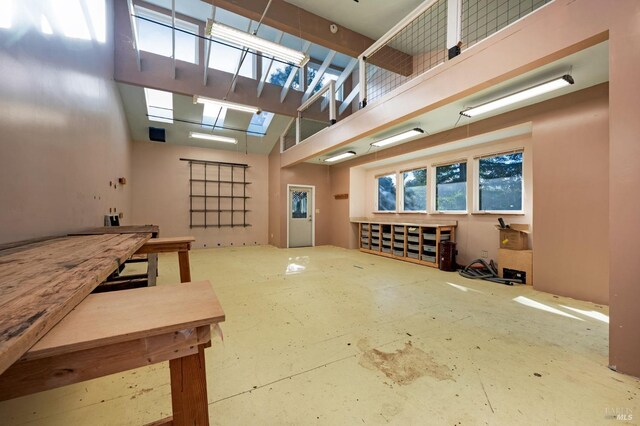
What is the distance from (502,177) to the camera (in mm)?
4355

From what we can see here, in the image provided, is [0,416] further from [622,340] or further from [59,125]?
[622,340]

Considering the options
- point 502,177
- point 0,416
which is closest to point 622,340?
point 502,177

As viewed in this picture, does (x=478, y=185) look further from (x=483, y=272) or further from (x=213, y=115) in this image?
(x=213, y=115)

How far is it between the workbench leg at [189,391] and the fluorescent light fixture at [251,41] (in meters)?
3.33

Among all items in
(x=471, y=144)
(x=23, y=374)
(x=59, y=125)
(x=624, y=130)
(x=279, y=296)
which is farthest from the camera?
(x=471, y=144)

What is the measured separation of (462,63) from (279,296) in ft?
11.0

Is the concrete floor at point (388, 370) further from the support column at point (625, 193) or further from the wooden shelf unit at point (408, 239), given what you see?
the wooden shelf unit at point (408, 239)

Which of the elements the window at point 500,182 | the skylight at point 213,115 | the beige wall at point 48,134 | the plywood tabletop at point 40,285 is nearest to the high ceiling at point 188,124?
the skylight at point 213,115

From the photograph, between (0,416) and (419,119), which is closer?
(0,416)

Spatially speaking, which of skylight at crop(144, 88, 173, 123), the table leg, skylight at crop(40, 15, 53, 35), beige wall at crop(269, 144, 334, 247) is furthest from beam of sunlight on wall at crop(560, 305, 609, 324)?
skylight at crop(144, 88, 173, 123)

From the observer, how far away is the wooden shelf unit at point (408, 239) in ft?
16.2

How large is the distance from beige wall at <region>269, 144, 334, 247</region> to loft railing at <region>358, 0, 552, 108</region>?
10.3 feet

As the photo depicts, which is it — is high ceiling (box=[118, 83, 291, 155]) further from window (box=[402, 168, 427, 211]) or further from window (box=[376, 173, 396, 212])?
window (box=[402, 168, 427, 211])

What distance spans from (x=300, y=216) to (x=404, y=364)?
6.20 meters
